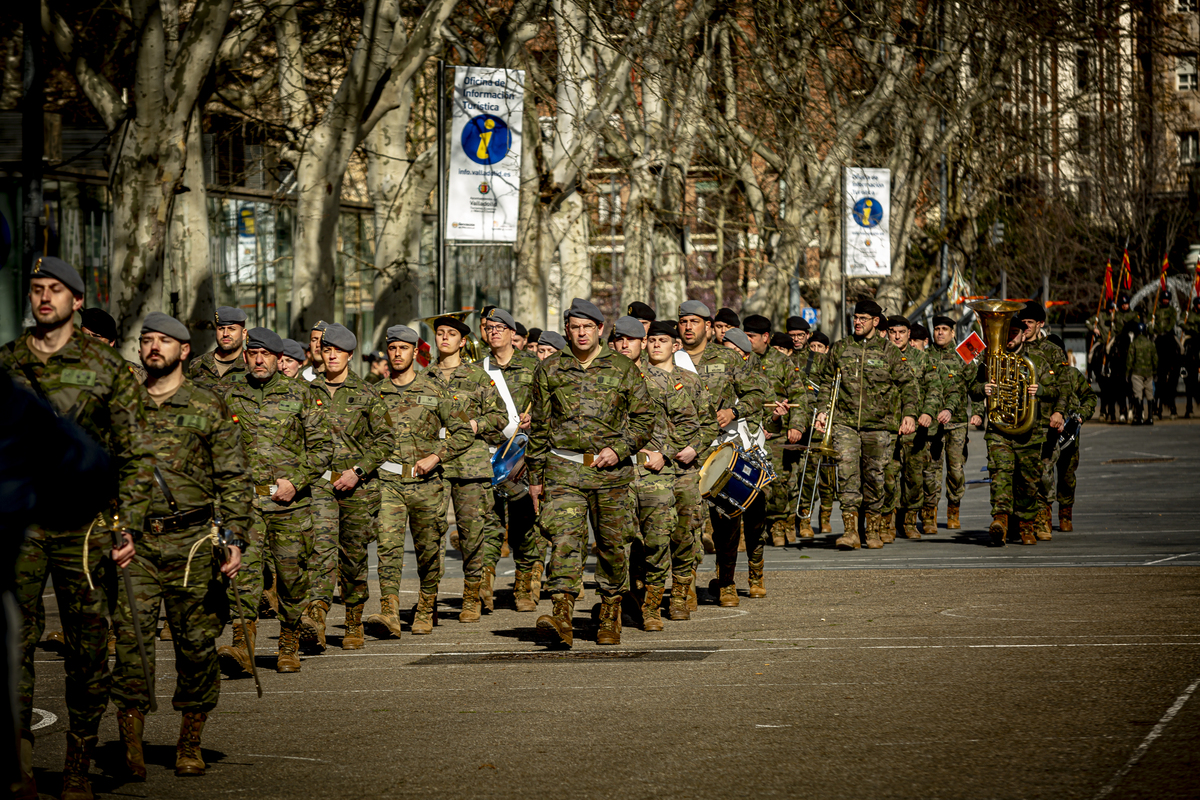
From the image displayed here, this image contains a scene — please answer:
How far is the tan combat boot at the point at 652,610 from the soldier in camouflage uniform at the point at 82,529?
4922 millimetres

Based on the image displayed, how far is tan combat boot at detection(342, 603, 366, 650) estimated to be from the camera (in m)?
11.0

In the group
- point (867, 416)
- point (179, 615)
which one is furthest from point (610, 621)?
point (867, 416)

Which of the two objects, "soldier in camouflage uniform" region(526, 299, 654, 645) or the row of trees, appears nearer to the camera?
"soldier in camouflage uniform" region(526, 299, 654, 645)

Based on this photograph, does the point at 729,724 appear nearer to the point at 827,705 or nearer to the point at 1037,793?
the point at 827,705

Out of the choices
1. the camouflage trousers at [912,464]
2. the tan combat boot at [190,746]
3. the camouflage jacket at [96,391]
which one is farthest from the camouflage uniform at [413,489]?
the camouflage trousers at [912,464]

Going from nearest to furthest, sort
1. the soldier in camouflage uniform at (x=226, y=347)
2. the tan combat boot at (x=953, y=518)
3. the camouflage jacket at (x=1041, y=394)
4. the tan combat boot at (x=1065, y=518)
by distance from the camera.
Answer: the soldier in camouflage uniform at (x=226, y=347) < the camouflage jacket at (x=1041, y=394) < the tan combat boot at (x=1065, y=518) < the tan combat boot at (x=953, y=518)

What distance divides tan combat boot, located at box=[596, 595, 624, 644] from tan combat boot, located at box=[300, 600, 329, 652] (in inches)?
73.1

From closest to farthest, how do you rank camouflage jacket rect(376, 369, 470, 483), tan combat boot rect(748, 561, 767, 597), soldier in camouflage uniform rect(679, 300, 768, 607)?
camouflage jacket rect(376, 369, 470, 483)
soldier in camouflage uniform rect(679, 300, 768, 607)
tan combat boot rect(748, 561, 767, 597)

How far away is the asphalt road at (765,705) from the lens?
688 cm

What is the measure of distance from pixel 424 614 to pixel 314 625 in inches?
44.2

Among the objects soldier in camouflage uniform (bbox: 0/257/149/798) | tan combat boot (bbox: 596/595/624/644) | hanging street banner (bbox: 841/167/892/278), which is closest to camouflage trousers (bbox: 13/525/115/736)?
soldier in camouflage uniform (bbox: 0/257/149/798)

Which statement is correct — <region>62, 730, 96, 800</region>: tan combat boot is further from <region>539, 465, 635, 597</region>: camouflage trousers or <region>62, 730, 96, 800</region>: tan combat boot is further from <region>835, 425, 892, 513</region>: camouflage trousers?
<region>835, 425, 892, 513</region>: camouflage trousers

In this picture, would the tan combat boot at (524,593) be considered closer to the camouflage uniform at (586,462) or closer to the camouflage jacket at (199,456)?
the camouflage uniform at (586,462)

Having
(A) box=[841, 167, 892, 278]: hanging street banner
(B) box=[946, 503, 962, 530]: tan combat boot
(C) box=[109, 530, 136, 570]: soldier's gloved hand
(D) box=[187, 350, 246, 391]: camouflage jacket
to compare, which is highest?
(A) box=[841, 167, 892, 278]: hanging street banner
